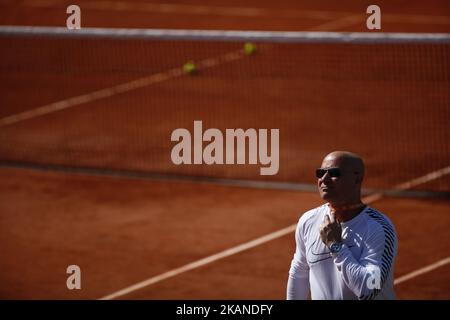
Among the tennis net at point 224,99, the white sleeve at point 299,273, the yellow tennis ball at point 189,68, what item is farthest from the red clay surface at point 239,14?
the white sleeve at point 299,273

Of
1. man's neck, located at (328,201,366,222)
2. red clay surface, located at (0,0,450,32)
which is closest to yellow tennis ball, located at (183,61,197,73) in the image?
red clay surface, located at (0,0,450,32)

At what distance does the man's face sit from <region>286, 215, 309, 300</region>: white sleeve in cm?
69

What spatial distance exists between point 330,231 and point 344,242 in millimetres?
238

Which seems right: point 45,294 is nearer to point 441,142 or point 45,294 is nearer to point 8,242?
point 8,242

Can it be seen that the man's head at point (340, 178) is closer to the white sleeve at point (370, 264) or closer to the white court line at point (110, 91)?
the white sleeve at point (370, 264)

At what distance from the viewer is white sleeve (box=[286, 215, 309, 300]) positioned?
20.9 ft

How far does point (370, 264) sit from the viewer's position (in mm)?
5816

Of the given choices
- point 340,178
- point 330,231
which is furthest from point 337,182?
point 330,231

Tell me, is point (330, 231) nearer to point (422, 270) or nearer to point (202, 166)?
point (422, 270)

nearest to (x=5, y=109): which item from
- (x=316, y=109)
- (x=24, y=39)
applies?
(x=24, y=39)

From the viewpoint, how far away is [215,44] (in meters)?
24.7

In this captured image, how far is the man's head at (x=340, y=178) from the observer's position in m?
5.75

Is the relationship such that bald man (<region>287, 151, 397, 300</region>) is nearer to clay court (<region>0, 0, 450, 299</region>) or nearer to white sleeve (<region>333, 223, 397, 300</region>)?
white sleeve (<region>333, 223, 397, 300</region>)

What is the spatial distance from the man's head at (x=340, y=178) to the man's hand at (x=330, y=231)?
0.43 feet
